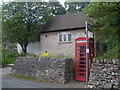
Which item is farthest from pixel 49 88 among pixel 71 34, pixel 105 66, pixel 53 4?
pixel 53 4

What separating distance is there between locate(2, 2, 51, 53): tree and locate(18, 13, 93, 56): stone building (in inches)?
49.7

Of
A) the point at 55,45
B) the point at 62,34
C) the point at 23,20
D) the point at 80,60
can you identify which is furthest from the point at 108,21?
the point at 23,20

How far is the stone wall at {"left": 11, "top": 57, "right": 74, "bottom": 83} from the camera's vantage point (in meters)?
8.97

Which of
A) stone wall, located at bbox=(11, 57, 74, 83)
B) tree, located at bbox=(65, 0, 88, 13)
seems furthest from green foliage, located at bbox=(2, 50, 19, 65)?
tree, located at bbox=(65, 0, 88, 13)

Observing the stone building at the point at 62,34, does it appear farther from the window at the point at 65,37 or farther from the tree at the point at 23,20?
the tree at the point at 23,20

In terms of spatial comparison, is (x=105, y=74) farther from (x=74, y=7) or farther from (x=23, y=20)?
(x=74, y=7)

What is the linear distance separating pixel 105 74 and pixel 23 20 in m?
13.8

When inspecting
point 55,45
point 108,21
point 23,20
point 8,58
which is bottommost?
point 8,58

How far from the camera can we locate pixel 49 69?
9.52 meters

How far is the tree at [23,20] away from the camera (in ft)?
59.4

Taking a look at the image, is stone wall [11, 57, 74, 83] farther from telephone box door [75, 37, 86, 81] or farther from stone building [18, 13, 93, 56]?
stone building [18, 13, 93, 56]

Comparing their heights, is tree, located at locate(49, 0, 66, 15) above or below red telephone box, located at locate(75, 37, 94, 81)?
above

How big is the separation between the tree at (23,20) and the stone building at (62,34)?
4.14 ft

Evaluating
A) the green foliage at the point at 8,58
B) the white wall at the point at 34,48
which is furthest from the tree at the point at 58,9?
the green foliage at the point at 8,58
